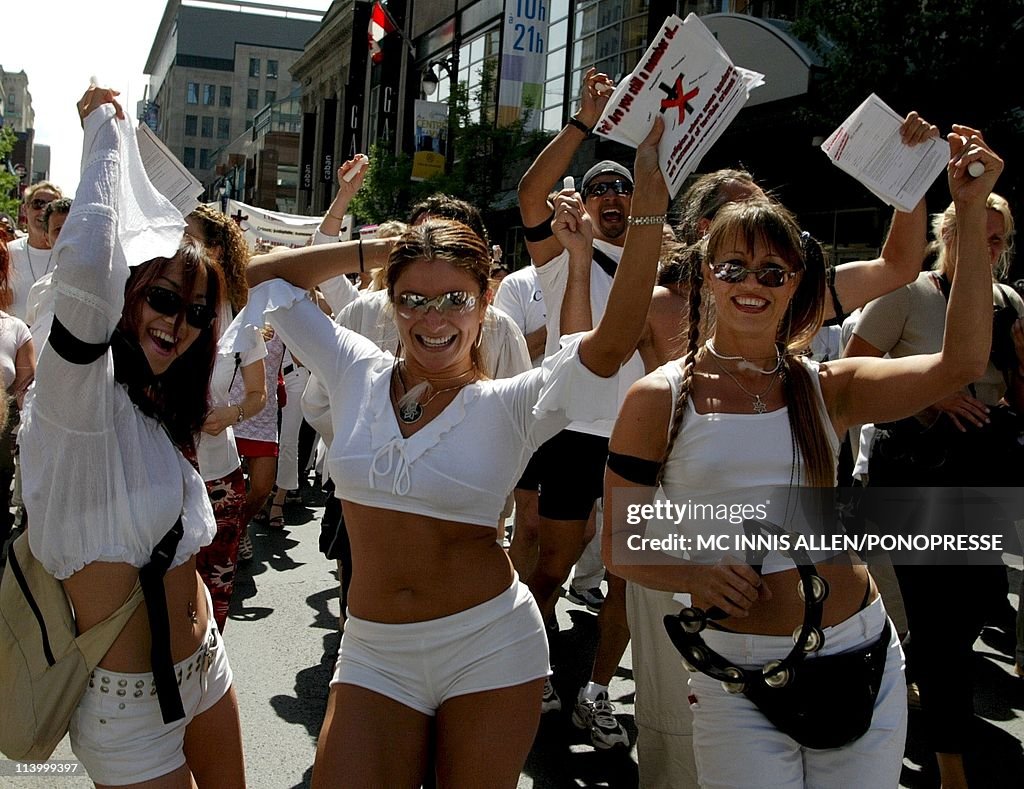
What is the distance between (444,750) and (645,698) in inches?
41.6

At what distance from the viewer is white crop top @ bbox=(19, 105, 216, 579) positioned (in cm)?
224

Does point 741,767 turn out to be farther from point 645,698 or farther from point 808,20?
point 808,20

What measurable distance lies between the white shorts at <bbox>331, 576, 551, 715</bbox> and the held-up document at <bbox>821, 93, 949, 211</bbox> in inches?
67.3

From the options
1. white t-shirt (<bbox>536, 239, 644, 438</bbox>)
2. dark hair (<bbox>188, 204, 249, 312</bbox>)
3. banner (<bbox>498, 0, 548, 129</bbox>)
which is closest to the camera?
dark hair (<bbox>188, 204, 249, 312</bbox>)

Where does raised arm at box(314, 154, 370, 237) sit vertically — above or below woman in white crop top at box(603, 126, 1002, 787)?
above

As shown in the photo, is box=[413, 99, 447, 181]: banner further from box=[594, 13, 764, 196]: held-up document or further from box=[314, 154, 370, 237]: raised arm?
box=[594, 13, 764, 196]: held-up document

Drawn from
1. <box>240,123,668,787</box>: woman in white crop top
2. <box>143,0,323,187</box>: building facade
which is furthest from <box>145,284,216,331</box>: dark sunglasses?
<box>143,0,323,187</box>: building facade

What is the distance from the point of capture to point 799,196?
50.9 feet

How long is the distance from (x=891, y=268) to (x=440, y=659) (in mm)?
2034

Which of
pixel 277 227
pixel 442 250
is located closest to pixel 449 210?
pixel 442 250

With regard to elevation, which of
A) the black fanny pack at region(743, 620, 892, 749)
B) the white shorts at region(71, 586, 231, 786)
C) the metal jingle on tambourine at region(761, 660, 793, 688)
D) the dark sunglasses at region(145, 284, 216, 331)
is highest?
the dark sunglasses at region(145, 284, 216, 331)

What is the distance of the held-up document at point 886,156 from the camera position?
325 cm

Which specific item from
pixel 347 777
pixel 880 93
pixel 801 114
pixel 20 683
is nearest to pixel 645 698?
pixel 347 777

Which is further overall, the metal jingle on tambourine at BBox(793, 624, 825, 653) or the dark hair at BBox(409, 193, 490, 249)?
the dark hair at BBox(409, 193, 490, 249)
